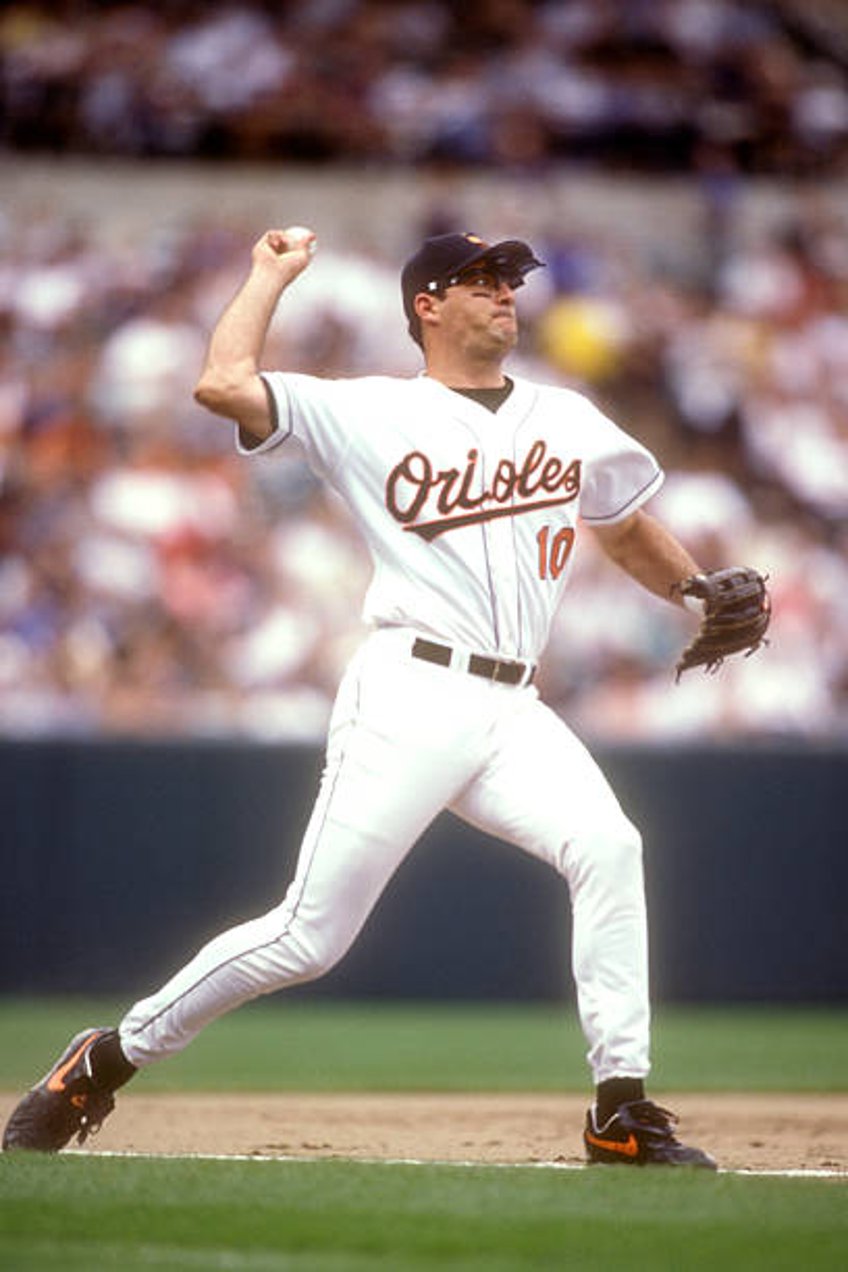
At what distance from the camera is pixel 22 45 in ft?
41.5

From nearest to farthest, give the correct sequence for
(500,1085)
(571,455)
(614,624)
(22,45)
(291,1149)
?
(571,455) → (291,1149) → (500,1085) → (614,624) → (22,45)

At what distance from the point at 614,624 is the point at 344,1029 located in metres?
2.45

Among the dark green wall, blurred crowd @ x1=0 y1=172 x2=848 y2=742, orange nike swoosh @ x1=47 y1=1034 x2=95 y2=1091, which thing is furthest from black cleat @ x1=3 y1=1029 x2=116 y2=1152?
blurred crowd @ x1=0 y1=172 x2=848 y2=742

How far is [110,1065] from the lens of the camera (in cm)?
483

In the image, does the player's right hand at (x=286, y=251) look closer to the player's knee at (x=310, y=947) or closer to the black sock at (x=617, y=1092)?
the player's knee at (x=310, y=947)

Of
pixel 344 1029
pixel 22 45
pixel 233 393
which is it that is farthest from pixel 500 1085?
pixel 22 45

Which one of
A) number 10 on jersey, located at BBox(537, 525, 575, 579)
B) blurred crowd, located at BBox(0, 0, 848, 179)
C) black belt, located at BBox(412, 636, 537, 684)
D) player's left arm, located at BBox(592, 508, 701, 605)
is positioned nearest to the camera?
black belt, located at BBox(412, 636, 537, 684)

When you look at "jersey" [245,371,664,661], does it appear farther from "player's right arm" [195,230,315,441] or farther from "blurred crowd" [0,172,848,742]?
"blurred crowd" [0,172,848,742]

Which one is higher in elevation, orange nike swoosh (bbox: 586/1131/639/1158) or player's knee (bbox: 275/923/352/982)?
player's knee (bbox: 275/923/352/982)

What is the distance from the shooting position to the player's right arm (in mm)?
4559

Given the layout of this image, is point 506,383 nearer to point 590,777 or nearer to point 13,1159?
point 590,777

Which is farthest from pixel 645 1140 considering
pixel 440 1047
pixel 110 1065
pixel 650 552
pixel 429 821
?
pixel 440 1047

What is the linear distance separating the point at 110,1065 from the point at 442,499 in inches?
52.6

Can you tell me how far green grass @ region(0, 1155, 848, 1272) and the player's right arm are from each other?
56.4 inches
